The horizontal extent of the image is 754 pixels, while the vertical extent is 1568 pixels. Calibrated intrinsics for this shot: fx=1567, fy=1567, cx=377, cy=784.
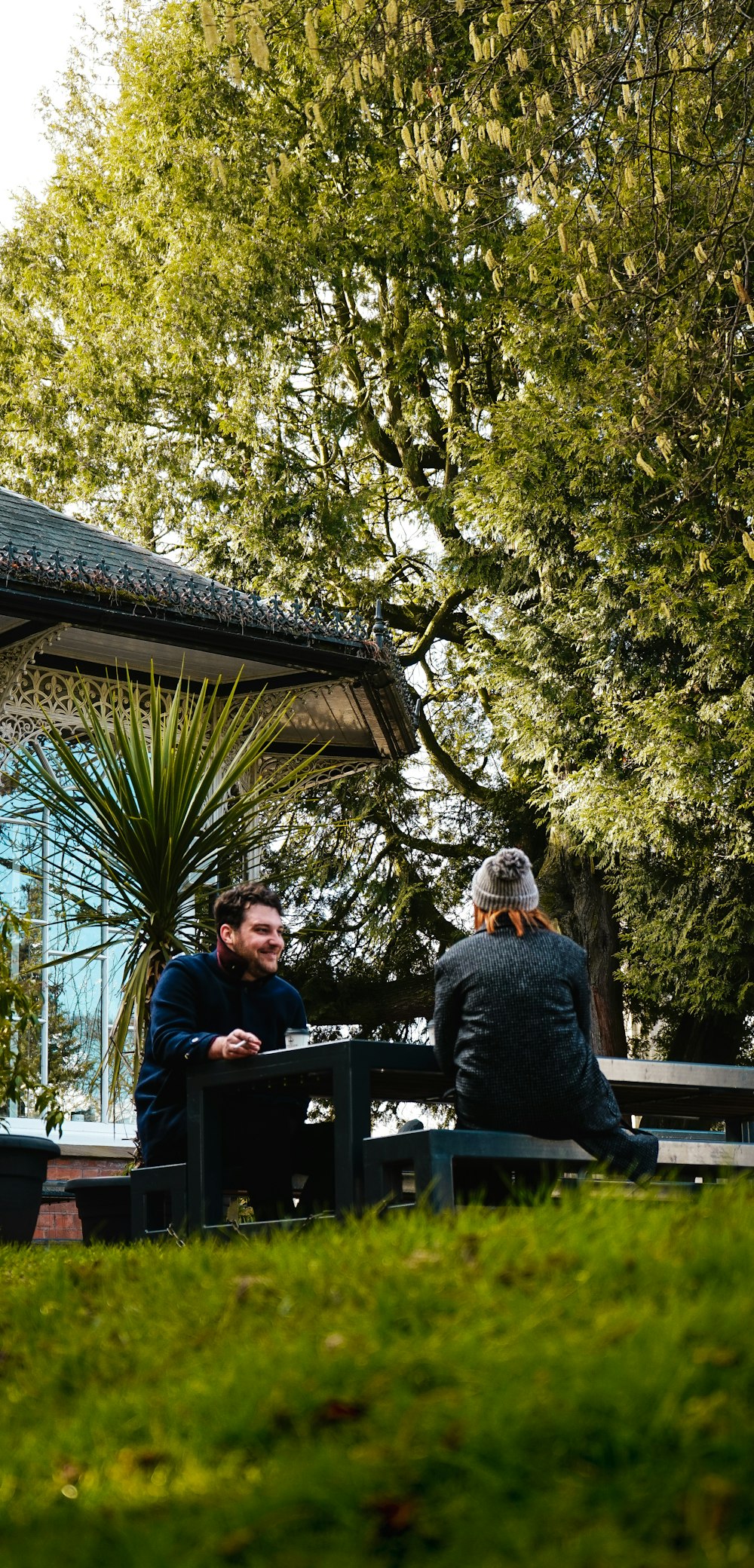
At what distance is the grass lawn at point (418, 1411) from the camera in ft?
6.93

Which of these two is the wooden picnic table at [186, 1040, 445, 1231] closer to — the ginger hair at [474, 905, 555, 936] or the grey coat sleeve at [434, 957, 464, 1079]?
the grey coat sleeve at [434, 957, 464, 1079]

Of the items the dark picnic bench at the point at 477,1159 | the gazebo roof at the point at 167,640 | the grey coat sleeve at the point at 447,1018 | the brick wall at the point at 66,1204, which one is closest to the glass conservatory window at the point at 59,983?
the brick wall at the point at 66,1204

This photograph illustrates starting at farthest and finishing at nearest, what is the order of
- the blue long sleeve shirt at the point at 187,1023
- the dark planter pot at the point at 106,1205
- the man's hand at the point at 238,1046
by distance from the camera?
the dark planter pot at the point at 106,1205 → the blue long sleeve shirt at the point at 187,1023 → the man's hand at the point at 238,1046

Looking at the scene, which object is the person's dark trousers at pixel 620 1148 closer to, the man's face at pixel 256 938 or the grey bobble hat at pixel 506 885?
the grey bobble hat at pixel 506 885

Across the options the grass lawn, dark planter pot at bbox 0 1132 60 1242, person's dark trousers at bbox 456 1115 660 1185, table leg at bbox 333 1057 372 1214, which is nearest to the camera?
the grass lawn

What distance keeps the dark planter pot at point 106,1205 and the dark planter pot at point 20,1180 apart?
0.18 m

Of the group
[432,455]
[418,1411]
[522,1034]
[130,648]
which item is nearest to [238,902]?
[522,1034]

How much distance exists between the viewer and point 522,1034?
476 centimetres

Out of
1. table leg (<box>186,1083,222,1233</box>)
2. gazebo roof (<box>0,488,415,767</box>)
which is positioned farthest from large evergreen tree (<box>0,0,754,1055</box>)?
table leg (<box>186,1083,222,1233</box>)

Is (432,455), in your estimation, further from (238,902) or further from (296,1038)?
(296,1038)

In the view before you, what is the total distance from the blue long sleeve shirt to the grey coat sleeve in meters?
0.84

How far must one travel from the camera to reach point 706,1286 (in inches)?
114

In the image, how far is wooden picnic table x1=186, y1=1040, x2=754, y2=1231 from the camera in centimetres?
476

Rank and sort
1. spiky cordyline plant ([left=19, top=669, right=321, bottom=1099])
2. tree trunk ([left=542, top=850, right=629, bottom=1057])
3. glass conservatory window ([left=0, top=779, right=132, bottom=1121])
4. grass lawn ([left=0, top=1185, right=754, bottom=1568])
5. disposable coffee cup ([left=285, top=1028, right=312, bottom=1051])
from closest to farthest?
1. grass lawn ([left=0, top=1185, right=754, bottom=1568])
2. disposable coffee cup ([left=285, top=1028, right=312, bottom=1051])
3. spiky cordyline plant ([left=19, top=669, right=321, bottom=1099])
4. glass conservatory window ([left=0, top=779, right=132, bottom=1121])
5. tree trunk ([left=542, top=850, right=629, bottom=1057])
